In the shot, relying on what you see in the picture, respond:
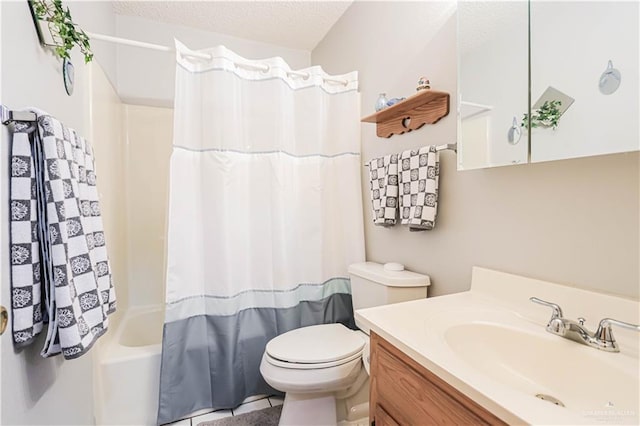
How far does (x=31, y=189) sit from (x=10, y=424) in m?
0.60

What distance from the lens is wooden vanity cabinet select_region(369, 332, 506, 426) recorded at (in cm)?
62

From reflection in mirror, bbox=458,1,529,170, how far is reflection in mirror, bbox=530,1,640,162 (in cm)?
5

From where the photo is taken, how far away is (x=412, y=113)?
149cm

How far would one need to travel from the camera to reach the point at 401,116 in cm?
157

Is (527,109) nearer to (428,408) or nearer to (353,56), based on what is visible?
(428,408)

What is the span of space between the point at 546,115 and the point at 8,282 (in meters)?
1.55

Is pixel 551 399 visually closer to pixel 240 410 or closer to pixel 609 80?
pixel 609 80

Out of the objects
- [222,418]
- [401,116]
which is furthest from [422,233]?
[222,418]

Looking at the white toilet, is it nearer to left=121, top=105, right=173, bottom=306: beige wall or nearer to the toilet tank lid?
the toilet tank lid

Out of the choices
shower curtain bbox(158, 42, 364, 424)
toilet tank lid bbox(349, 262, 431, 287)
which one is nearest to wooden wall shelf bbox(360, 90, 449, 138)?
shower curtain bbox(158, 42, 364, 424)

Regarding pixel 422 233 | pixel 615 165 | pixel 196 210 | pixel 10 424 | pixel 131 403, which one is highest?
pixel 615 165

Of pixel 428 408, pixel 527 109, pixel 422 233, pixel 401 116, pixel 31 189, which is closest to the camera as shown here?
pixel 428 408

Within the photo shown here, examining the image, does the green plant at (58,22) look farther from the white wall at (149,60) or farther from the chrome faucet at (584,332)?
the chrome faucet at (584,332)

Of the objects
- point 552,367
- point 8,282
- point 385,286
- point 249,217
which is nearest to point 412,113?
point 385,286
